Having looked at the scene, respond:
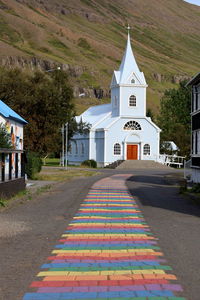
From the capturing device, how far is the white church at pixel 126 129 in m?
62.2

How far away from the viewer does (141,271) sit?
776cm

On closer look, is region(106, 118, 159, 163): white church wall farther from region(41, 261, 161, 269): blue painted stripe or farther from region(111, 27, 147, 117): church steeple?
region(41, 261, 161, 269): blue painted stripe

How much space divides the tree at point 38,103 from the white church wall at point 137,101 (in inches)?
901

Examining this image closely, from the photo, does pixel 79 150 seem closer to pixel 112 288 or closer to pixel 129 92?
pixel 129 92

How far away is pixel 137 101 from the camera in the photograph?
210 ft

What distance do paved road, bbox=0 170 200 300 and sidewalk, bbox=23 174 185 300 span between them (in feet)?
0.60

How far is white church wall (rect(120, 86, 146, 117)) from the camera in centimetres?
6359

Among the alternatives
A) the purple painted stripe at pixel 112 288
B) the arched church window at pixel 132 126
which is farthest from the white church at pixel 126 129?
the purple painted stripe at pixel 112 288

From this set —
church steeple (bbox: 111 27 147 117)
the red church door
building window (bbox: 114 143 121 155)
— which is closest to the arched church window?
church steeple (bbox: 111 27 147 117)

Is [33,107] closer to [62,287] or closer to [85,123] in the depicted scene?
[85,123]

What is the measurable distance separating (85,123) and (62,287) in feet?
191

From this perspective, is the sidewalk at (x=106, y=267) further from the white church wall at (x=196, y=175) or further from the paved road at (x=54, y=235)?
the white church wall at (x=196, y=175)

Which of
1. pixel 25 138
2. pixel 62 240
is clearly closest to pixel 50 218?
pixel 62 240

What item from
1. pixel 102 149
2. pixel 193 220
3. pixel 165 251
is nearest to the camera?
pixel 165 251
